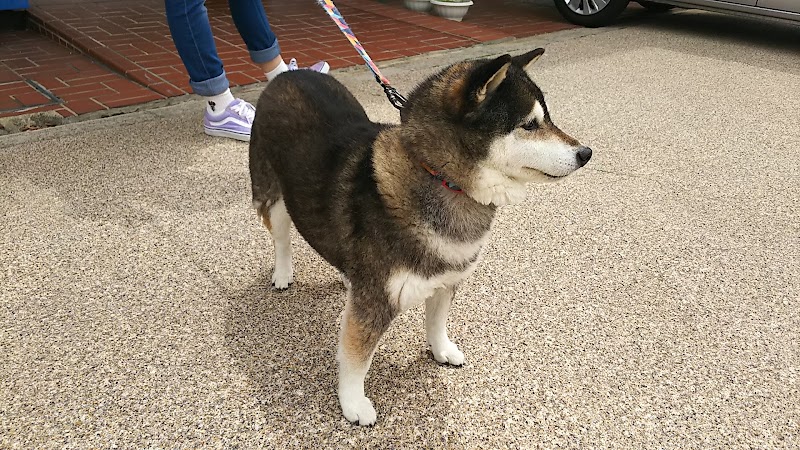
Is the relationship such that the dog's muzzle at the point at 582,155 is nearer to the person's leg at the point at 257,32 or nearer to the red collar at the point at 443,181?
the red collar at the point at 443,181

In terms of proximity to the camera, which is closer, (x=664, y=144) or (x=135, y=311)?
(x=135, y=311)

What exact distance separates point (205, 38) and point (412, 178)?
2373 millimetres

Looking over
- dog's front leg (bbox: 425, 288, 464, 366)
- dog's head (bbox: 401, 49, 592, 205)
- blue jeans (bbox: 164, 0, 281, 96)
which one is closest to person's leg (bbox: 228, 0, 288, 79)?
blue jeans (bbox: 164, 0, 281, 96)

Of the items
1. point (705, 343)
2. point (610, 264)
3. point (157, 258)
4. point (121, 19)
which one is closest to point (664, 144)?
point (610, 264)

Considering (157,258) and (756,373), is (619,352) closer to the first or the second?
(756,373)

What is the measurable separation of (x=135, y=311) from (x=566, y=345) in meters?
1.76

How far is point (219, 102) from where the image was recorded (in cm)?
396

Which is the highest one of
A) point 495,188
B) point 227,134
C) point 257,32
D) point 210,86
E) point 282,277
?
point 495,188

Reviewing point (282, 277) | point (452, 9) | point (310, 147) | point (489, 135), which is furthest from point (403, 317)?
point (452, 9)

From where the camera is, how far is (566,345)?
243 centimetres

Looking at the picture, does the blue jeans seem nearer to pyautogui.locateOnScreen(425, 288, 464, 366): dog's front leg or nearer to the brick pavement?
the brick pavement

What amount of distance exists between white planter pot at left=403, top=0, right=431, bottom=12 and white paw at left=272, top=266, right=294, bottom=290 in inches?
235

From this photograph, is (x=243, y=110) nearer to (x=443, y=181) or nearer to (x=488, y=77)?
(x=443, y=181)

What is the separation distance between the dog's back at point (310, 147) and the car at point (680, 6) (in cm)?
614
